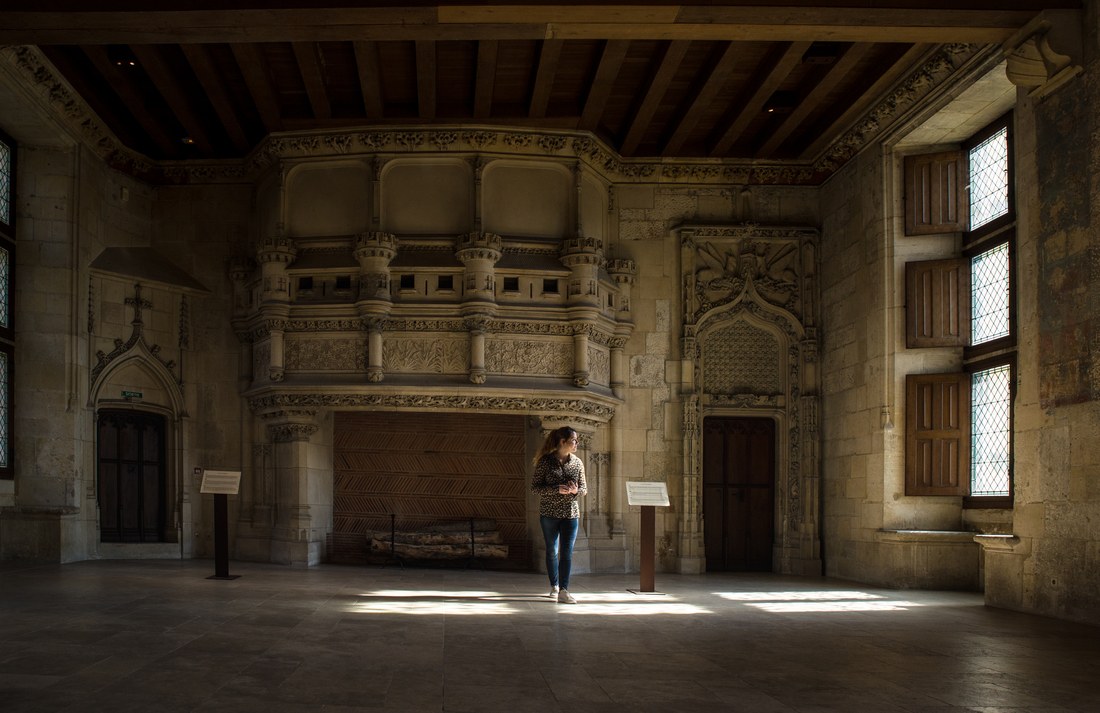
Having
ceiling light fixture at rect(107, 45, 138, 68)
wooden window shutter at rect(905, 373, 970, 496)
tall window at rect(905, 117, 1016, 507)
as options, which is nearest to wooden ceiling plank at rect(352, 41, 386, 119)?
ceiling light fixture at rect(107, 45, 138, 68)

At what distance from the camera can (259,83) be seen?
11039 millimetres

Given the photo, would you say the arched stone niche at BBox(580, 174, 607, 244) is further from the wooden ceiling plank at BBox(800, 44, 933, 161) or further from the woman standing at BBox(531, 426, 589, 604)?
the woman standing at BBox(531, 426, 589, 604)

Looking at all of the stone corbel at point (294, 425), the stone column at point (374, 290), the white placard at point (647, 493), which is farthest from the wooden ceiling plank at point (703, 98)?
the stone corbel at point (294, 425)

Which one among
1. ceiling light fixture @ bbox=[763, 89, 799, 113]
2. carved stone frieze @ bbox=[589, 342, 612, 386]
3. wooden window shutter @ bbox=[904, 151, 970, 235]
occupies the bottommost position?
carved stone frieze @ bbox=[589, 342, 612, 386]

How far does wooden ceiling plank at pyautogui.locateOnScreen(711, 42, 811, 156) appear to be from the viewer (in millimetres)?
10312

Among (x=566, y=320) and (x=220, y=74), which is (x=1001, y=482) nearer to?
(x=566, y=320)

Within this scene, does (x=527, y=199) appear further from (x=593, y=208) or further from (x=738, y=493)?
(x=738, y=493)

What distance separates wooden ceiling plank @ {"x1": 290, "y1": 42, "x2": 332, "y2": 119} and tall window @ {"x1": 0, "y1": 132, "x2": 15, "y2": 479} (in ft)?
11.6

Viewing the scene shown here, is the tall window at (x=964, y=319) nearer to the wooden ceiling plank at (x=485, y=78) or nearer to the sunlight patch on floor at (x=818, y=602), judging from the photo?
the sunlight patch on floor at (x=818, y=602)

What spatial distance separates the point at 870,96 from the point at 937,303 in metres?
2.43

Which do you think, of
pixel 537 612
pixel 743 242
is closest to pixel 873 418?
pixel 743 242

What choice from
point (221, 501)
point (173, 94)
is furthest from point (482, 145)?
point (221, 501)

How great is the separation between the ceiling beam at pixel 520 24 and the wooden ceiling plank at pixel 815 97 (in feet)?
4.90

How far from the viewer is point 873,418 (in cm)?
1173
